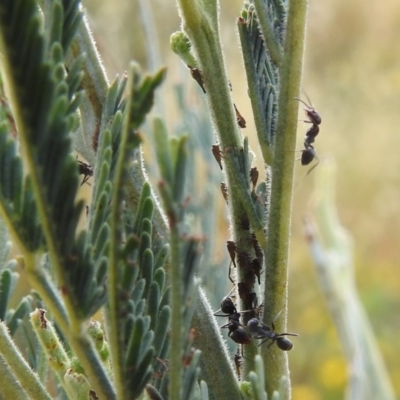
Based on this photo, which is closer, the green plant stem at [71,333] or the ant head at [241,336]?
the green plant stem at [71,333]

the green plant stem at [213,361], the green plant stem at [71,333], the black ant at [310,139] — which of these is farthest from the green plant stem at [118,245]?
the black ant at [310,139]

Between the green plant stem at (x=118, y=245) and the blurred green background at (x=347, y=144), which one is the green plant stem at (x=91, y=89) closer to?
the green plant stem at (x=118, y=245)

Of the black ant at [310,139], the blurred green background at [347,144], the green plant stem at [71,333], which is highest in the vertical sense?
the blurred green background at [347,144]

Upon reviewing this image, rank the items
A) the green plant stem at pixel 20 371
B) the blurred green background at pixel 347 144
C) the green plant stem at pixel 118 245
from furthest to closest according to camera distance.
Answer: the blurred green background at pixel 347 144 < the green plant stem at pixel 20 371 < the green plant stem at pixel 118 245

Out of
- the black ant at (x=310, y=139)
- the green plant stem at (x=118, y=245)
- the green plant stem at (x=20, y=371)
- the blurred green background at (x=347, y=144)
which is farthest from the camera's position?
the blurred green background at (x=347, y=144)

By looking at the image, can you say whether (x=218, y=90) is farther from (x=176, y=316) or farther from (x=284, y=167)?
(x=176, y=316)

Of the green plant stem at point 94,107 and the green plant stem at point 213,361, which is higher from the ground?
the green plant stem at point 94,107
